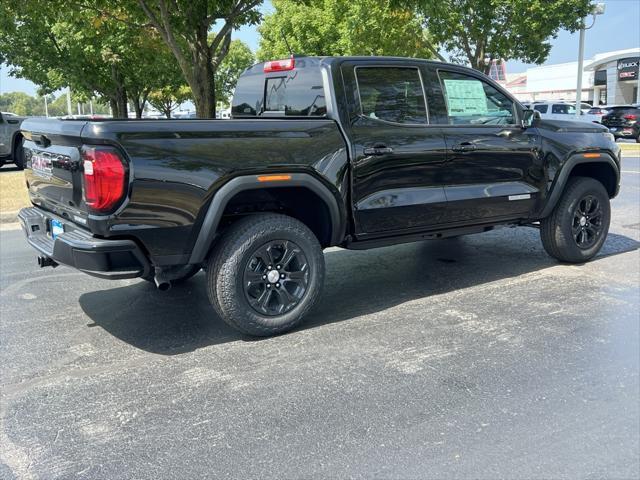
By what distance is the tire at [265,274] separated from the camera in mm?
4020

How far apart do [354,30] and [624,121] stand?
13557 mm

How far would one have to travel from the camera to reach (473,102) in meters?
5.32

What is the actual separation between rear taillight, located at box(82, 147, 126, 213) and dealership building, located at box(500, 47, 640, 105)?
145ft

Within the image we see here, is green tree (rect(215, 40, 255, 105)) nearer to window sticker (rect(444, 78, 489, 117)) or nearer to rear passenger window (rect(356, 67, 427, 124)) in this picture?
window sticker (rect(444, 78, 489, 117))

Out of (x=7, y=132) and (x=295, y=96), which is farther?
(x=7, y=132)

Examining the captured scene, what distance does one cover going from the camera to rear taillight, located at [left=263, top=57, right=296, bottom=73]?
16.1ft

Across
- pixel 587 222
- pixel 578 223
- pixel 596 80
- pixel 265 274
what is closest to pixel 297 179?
pixel 265 274

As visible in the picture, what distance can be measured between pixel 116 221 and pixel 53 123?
3.11ft

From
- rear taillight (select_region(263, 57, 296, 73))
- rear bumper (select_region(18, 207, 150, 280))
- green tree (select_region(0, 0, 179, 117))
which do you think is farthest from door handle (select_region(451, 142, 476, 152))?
green tree (select_region(0, 0, 179, 117))

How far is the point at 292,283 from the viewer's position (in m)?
4.37

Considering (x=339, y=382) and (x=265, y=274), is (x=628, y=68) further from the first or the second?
(x=339, y=382)

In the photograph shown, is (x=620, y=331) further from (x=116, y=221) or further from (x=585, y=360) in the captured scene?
(x=116, y=221)

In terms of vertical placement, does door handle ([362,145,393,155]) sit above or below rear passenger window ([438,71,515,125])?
below

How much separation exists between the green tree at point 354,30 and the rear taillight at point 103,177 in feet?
40.9
